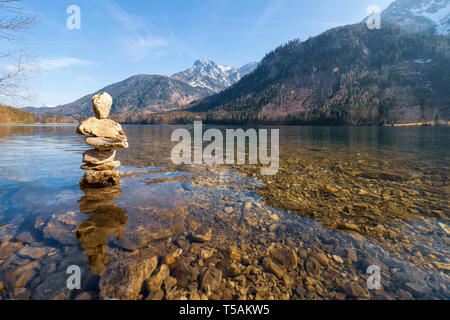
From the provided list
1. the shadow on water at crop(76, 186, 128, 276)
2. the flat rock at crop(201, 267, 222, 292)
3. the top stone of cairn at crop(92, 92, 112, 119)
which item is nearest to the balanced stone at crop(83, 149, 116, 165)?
the shadow on water at crop(76, 186, 128, 276)

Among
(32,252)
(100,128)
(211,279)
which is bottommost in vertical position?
(211,279)

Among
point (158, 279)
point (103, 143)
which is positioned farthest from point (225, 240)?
point (103, 143)

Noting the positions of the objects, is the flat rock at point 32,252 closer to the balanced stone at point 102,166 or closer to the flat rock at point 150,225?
the flat rock at point 150,225

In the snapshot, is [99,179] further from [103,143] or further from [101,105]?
[101,105]

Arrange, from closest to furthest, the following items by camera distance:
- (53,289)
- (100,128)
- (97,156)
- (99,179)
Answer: (53,289), (100,128), (97,156), (99,179)

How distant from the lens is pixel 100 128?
28.1ft

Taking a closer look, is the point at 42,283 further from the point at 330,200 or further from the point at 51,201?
the point at 330,200

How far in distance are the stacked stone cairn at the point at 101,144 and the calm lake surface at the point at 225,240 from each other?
67 centimetres

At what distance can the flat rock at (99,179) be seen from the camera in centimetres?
884

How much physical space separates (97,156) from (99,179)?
1108 millimetres

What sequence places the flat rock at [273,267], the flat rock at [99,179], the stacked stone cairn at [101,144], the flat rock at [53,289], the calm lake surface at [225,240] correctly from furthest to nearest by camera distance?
1. the flat rock at [99,179]
2. the stacked stone cairn at [101,144]
3. the flat rock at [273,267]
4. the calm lake surface at [225,240]
5. the flat rock at [53,289]

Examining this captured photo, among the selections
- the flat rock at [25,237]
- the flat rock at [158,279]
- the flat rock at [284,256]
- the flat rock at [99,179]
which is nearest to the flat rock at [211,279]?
the flat rock at [158,279]

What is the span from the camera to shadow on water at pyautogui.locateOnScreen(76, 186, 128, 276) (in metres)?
4.15

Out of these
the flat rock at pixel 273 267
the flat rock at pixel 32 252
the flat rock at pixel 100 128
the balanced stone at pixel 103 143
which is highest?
the flat rock at pixel 100 128
